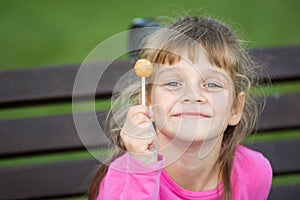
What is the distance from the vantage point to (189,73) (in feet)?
6.04

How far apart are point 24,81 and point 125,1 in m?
2.38

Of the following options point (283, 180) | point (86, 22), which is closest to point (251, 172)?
point (283, 180)

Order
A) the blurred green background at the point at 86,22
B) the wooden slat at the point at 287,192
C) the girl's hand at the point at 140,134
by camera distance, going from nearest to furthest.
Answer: the girl's hand at the point at 140,134 < the wooden slat at the point at 287,192 < the blurred green background at the point at 86,22

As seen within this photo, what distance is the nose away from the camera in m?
1.82

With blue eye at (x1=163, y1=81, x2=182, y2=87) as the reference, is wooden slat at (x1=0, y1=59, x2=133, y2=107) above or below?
below

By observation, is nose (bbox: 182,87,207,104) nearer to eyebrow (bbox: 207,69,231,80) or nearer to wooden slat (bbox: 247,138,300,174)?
eyebrow (bbox: 207,69,231,80)

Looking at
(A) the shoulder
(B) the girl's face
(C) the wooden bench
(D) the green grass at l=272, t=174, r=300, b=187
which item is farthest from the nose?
(D) the green grass at l=272, t=174, r=300, b=187

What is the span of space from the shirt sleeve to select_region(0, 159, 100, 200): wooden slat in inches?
27.0

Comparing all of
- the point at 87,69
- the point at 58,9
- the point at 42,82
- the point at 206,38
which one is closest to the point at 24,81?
the point at 42,82

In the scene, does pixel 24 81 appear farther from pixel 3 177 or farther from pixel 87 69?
pixel 87 69

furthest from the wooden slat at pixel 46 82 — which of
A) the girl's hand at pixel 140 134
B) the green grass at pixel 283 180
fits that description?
the girl's hand at pixel 140 134

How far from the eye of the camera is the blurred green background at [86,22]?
171 inches

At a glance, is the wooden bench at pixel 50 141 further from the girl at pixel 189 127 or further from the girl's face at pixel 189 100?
the girl's face at pixel 189 100

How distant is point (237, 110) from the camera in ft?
6.81
